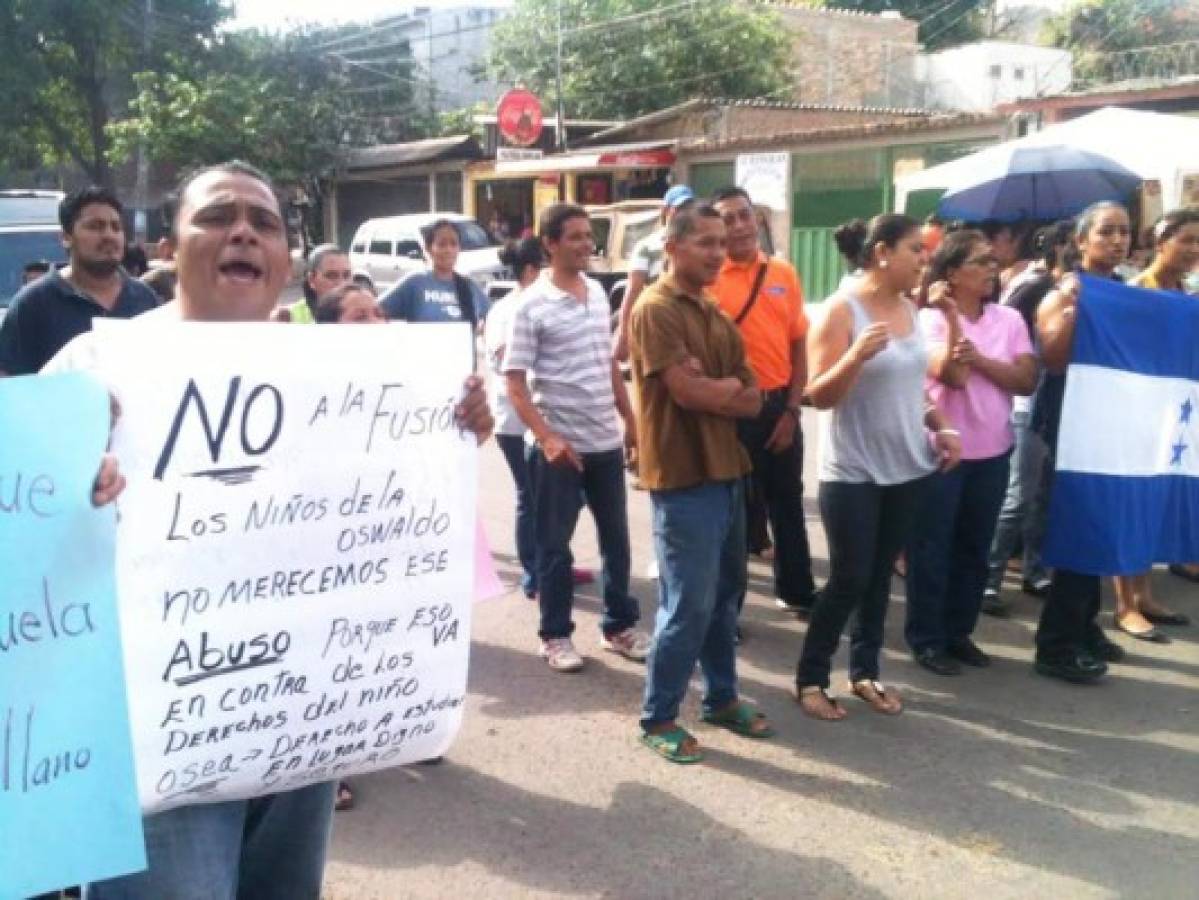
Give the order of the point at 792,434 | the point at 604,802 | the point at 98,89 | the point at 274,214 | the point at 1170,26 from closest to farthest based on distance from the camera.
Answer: the point at 274,214, the point at 604,802, the point at 792,434, the point at 98,89, the point at 1170,26

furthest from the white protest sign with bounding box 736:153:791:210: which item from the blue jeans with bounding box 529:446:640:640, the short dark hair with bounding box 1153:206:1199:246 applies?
the blue jeans with bounding box 529:446:640:640

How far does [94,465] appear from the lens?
1796mm

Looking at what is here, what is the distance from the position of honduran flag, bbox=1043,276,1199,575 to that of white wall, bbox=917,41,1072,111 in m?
30.6

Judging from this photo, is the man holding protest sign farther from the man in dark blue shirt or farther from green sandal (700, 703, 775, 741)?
green sandal (700, 703, 775, 741)

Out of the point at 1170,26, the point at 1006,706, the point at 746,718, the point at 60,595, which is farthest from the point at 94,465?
the point at 1170,26

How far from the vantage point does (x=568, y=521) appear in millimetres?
4777

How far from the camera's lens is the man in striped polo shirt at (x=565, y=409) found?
4.63 metres

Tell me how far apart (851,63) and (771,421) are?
32757 mm

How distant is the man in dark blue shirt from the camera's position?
12.4 feet

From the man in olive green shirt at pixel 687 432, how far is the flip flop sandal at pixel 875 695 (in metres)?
0.83

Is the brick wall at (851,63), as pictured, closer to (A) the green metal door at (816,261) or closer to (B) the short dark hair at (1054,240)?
(A) the green metal door at (816,261)

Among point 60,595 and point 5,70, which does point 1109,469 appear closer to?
point 60,595

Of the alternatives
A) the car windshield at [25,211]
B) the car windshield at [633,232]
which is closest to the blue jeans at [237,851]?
the car windshield at [25,211]

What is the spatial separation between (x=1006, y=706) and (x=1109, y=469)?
1.03m
